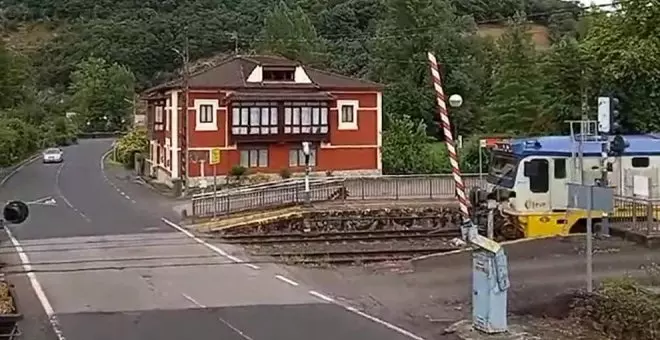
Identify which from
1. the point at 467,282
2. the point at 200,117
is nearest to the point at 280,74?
the point at 200,117

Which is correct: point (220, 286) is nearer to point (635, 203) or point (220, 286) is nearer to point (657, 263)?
point (657, 263)

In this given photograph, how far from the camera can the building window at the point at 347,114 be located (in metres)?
52.5

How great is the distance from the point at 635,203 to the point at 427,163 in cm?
2817

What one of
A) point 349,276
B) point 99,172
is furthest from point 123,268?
point 99,172

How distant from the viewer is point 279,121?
1988 inches

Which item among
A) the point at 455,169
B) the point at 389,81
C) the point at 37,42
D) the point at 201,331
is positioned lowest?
the point at 201,331

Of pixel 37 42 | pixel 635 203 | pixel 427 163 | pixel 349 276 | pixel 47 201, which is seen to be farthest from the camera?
pixel 37 42

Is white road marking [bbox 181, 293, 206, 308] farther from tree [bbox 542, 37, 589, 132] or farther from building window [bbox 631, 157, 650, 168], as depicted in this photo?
tree [bbox 542, 37, 589, 132]

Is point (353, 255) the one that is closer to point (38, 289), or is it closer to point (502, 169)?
point (502, 169)

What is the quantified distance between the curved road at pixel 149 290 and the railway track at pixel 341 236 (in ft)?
5.14

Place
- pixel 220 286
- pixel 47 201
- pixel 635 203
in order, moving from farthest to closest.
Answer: pixel 47 201
pixel 635 203
pixel 220 286

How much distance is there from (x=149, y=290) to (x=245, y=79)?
104 ft

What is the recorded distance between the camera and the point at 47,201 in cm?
4394

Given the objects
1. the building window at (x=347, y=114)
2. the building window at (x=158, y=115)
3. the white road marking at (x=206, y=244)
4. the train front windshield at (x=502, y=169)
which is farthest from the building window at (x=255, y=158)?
the train front windshield at (x=502, y=169)
